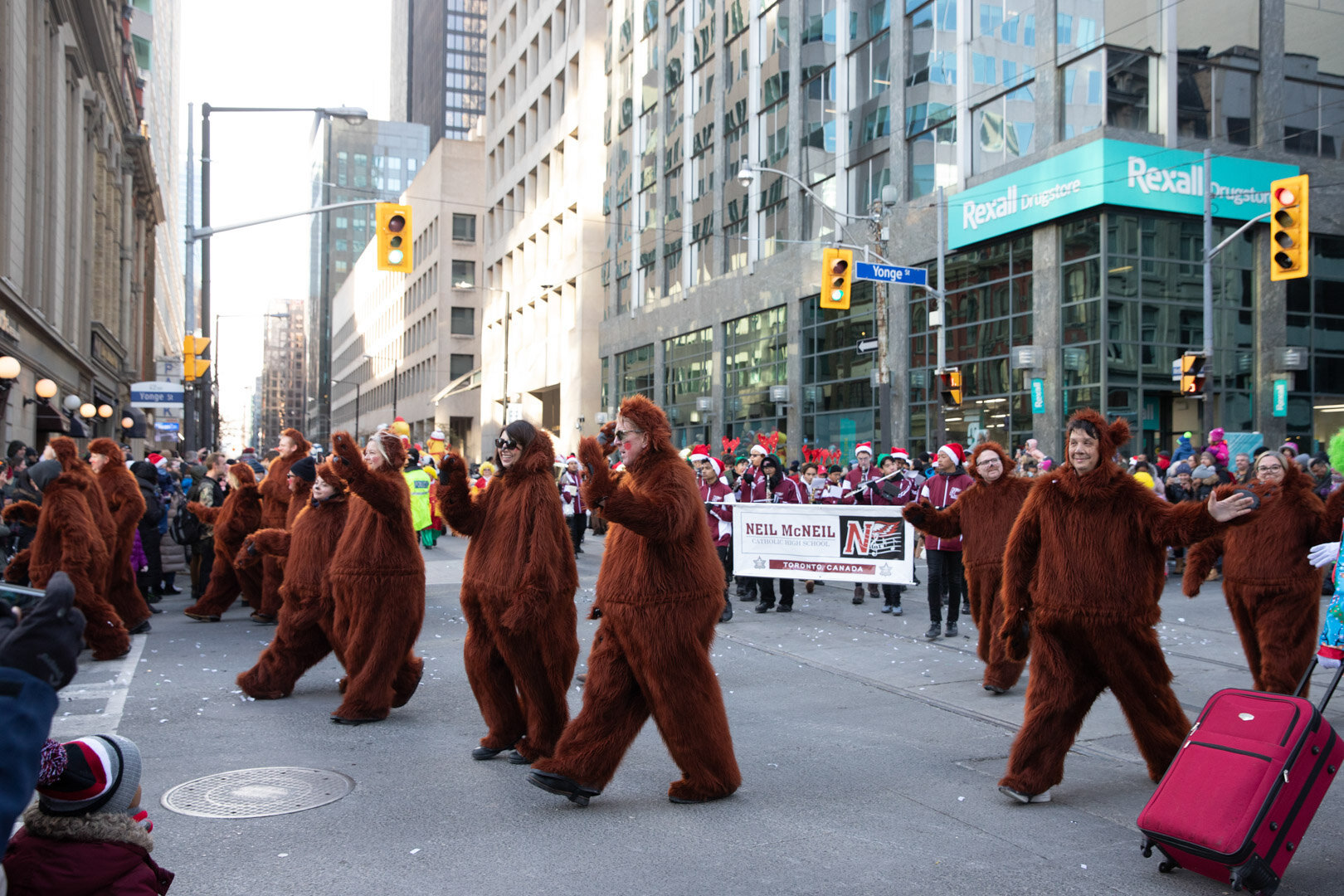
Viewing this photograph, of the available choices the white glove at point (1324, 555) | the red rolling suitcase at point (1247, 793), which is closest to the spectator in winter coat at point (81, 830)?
the red rolling suitcase at point (1247, 793)

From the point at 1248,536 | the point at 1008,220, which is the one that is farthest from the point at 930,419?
the point at 1248,536

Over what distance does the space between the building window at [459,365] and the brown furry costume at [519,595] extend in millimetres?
66294

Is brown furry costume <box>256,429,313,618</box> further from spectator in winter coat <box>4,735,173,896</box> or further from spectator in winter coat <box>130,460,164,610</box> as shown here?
spectator in winter coat <box>4,735,173,896</box>

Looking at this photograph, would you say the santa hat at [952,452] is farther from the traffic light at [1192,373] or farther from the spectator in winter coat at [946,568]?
the traffic light at [1192,373]

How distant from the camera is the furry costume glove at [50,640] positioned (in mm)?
1989

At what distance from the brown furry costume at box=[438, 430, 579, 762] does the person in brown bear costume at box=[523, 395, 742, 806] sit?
479 millimetres

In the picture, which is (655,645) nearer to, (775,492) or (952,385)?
(775,492)

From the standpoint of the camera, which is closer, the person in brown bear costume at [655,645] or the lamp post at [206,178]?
the person in brown bear costume at [655,645]

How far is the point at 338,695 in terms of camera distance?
7.86 metres

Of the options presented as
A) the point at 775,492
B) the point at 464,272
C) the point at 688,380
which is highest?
the point at 464,272

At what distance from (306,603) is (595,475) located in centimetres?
366

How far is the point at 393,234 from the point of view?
17.3 m

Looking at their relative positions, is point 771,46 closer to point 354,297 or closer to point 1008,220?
point 1008,220

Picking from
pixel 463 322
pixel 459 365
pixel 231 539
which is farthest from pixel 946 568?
pixel 459 365
